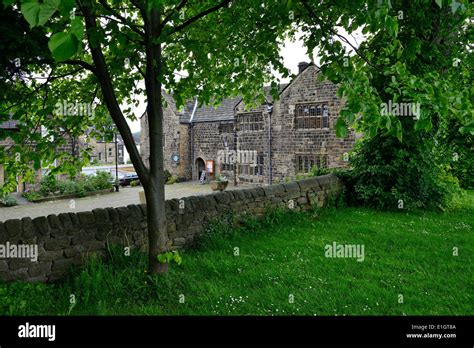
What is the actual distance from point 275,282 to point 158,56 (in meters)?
3.72

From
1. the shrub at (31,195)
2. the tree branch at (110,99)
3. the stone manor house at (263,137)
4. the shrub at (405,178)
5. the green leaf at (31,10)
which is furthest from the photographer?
the stone manor house at (263,137)

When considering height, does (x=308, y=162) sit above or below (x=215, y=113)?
below

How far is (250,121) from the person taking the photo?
28234mm

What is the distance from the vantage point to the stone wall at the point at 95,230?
511 cm

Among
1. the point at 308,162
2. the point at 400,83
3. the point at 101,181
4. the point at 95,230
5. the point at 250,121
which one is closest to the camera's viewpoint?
the point at 400,83

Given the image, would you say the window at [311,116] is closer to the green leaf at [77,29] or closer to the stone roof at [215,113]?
the stone roof at [215,113]

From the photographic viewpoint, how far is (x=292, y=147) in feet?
82.0

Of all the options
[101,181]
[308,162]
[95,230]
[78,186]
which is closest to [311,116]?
[308,162]

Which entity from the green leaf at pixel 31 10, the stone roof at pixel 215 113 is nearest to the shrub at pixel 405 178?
the green leaf at pixel 31 10

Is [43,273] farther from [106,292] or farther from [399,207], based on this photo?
[399,207]

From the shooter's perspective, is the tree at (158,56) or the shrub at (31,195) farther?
the shrub at (31,195)

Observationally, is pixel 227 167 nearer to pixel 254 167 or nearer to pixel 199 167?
pixel 254 167

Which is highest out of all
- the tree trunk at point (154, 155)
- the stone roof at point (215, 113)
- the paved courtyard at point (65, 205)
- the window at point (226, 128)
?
the stone roof at point (215, 113)
